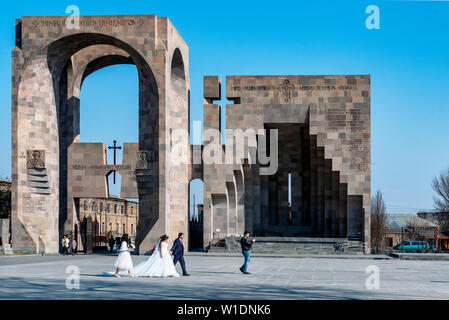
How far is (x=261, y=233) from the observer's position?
4659cm

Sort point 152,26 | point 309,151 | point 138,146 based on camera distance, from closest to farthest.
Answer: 1. point 152,26
2. point 138,146
3. point 309,151

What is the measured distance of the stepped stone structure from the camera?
36031 mm

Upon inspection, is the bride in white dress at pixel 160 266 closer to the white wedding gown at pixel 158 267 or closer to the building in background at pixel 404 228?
the white wedding gown at pixel 158 267

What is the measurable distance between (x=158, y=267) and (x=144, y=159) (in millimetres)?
18487

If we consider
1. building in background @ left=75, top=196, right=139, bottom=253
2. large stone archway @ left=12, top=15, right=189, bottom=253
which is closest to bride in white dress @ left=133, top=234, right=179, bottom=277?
large stone archway @ left=12, top=15, right=189, bottom=253

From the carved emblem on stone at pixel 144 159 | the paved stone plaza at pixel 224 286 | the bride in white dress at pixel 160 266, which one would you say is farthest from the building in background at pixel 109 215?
the paved stone plaza at pixel 224 286

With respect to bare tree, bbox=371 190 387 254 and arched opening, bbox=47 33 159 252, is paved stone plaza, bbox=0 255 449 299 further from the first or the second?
bare tree, bbox=371 190 387 254

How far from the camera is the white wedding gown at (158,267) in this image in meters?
18.4

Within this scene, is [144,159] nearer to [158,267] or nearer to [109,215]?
[158,267]

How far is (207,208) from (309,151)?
38.9 feet

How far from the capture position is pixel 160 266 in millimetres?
18500

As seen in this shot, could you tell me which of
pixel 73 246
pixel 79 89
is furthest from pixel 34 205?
pixel 79 89
